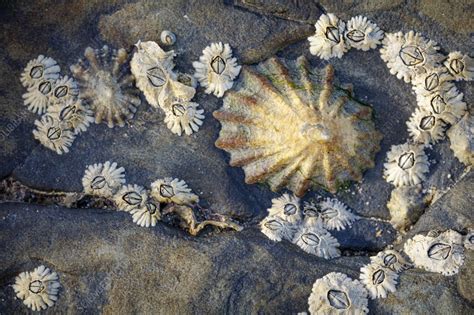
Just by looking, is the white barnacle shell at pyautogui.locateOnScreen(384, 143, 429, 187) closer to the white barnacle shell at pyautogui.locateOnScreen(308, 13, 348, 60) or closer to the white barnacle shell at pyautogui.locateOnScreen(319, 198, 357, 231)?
the white barnacle shell at pyautogui.locateOnScreen(319, 198, 357, 231)

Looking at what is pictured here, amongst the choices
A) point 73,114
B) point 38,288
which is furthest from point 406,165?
point 38,288

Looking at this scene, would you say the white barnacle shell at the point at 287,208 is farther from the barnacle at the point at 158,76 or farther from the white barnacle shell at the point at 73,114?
the white barnacle shell at the point at 73,114

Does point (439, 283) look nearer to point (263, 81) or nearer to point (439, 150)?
point (439, 150)

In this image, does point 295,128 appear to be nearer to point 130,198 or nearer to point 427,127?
point 427,127

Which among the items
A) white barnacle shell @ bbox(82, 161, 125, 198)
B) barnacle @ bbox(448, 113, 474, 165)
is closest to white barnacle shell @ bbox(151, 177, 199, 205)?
white barnacle shell @ bbox(82, 161, 125, 198)

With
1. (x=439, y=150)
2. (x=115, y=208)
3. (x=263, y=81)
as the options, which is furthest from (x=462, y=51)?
(x=115, y=208)

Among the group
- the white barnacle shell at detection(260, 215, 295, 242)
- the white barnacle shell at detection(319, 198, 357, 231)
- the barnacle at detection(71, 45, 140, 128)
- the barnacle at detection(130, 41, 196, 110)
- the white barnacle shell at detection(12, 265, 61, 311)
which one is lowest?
the white barnacle shell at detection(12, 265, 61, 311)

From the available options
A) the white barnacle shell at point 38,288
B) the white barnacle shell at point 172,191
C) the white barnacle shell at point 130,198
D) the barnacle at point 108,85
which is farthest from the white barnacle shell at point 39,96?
the white barnacle shell at point 38,288
